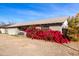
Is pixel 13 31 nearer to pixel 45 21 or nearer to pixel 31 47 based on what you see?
pixel 31 47

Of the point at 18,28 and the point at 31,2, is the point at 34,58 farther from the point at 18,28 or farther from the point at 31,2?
the point at 31,2

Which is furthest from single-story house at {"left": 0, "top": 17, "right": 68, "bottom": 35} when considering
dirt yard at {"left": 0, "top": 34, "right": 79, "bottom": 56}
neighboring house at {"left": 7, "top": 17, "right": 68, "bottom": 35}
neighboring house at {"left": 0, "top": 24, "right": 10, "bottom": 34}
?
dirt yard at {"left": 0, "top": 34, "right": 79, "bottom": 56}

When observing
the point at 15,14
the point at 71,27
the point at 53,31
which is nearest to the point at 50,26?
the point at 53,31

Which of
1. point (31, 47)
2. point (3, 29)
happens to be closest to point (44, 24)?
point (31, 47)

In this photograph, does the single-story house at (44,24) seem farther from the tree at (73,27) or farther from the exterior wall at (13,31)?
the tree at (73,27)

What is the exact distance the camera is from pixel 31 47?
5.82 meters

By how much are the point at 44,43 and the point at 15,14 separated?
107 cm

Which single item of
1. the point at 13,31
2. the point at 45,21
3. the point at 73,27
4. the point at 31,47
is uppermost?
the point at 45,21

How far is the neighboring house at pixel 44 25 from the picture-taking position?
5914 millimetres

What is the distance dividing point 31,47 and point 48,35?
57 centimetres

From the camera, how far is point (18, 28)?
20.0 ft

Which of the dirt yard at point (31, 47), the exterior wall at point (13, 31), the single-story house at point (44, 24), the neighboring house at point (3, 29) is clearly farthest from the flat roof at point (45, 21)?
the dirt yard at point (31, 47)

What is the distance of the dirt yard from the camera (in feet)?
18.7

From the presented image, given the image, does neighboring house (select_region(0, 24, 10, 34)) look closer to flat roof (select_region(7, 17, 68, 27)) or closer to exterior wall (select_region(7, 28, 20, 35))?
exterior wall (select_region(7, 28, 20, 35))
